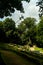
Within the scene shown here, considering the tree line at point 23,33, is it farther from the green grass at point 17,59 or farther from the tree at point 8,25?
the green grass at point 17,59

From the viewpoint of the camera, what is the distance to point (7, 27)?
481ft

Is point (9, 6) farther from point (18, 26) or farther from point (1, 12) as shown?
point (18, 26)

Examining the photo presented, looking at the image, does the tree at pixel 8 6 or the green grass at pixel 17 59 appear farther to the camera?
the green grass at pixel 17 59

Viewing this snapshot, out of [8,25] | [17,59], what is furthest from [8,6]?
[8,25]

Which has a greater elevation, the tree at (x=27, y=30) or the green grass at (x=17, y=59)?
the tree at (x=27, y=30)

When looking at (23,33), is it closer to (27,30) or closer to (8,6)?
(27,30)

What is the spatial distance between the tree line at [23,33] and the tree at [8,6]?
75504 mm

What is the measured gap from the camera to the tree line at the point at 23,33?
11281 centimetres

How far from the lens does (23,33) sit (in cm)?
13950

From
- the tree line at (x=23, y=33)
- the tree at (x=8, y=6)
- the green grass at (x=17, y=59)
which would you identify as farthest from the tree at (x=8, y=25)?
the tree at (x=8, y=6)

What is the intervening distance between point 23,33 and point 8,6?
114 meters

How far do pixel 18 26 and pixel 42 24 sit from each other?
3851cm

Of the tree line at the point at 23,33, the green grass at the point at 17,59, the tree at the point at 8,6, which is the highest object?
the tree line at the point at 23,33

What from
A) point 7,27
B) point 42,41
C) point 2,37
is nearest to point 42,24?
point 42,41
